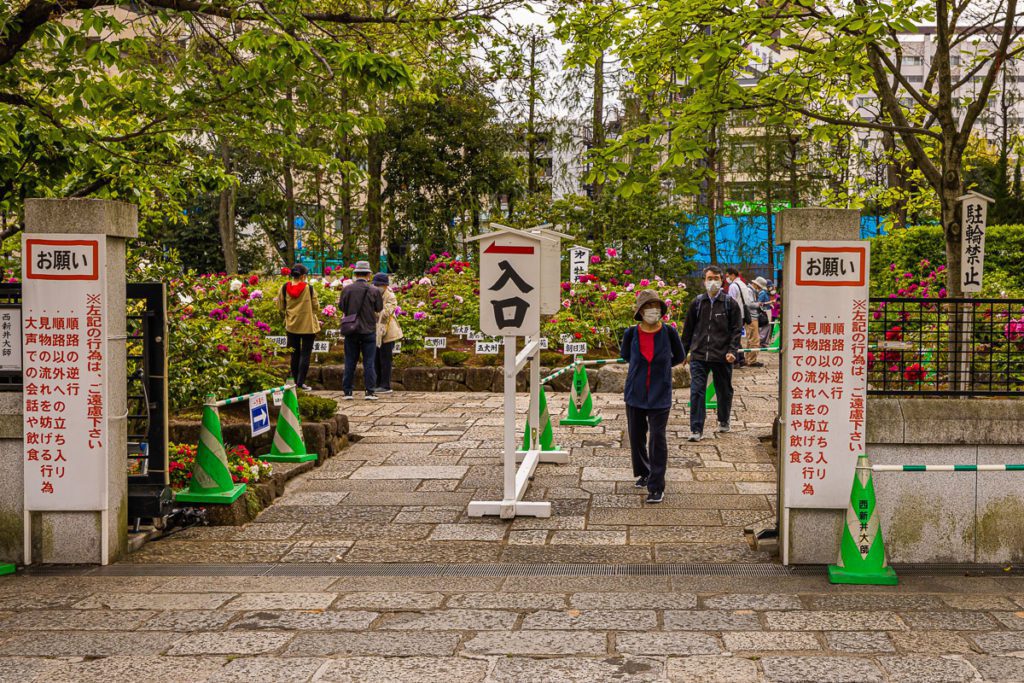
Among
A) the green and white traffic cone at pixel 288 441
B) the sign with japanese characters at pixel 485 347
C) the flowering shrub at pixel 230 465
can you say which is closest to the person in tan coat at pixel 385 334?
the sign with japanese characters at pixel 485 347

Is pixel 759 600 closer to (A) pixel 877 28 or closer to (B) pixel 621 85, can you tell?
(A) pixel 877 28

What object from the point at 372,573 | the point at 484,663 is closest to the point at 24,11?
the point at 372,573

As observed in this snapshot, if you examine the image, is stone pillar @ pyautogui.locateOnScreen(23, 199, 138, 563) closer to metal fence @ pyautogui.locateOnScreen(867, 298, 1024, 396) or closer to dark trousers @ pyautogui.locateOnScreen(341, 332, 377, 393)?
metal fence @ pyautogui.locateOnScreen(867, 298, 1024, 396)

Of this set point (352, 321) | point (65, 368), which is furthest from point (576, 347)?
point (65, 368)

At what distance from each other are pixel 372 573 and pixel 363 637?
52.4 inches

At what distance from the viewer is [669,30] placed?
923 centimetres

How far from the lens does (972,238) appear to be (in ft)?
32.7

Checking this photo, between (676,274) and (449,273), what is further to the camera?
(676,274)

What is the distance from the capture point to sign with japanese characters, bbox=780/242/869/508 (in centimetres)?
673

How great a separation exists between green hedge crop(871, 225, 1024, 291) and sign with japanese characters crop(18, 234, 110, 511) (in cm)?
1241

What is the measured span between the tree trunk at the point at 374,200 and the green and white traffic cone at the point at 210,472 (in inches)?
713

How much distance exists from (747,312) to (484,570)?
1393 cm

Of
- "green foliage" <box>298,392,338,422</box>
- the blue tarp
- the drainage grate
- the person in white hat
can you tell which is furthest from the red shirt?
the blue tarp

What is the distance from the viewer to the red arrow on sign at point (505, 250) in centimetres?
805
